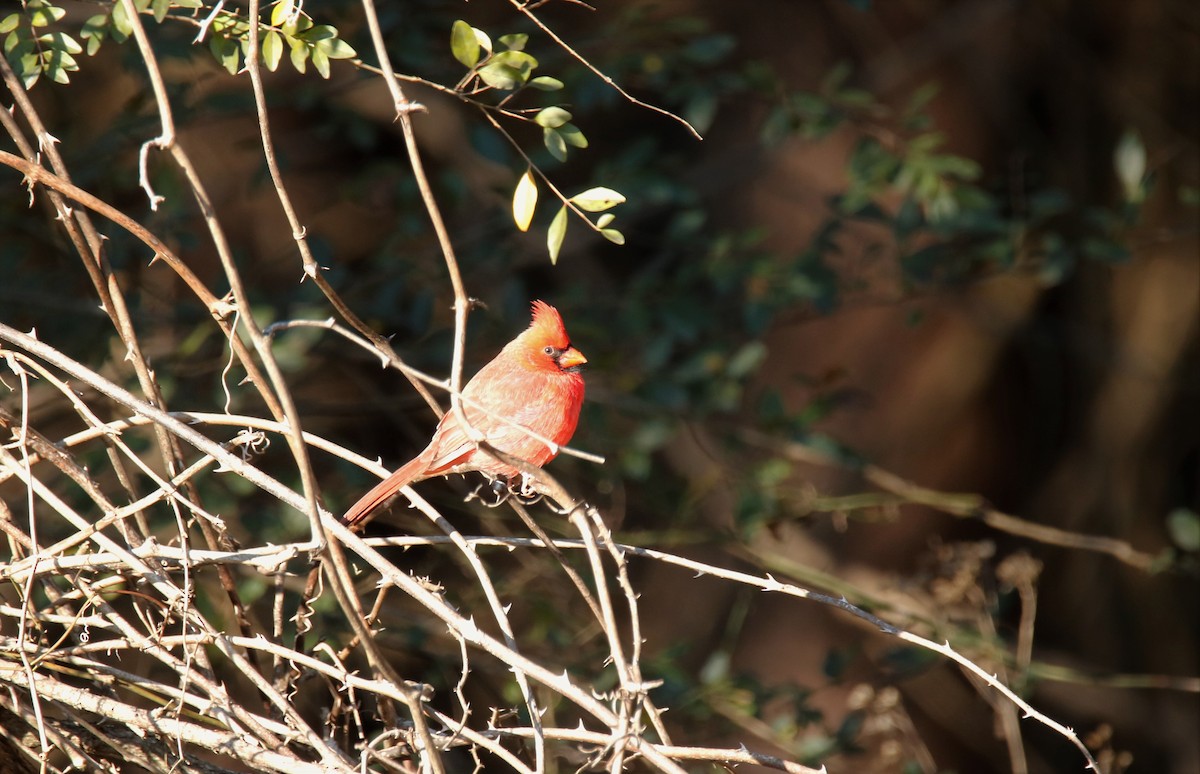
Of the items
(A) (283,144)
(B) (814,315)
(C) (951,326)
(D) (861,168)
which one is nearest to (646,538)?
(B) (814,315)

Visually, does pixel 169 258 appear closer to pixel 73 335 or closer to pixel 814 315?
pixel 73 335

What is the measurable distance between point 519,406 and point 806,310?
5.36 feet

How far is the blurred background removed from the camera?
4.32 m

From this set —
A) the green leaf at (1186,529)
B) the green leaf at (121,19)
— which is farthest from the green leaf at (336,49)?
the green leaf at (1186,529)

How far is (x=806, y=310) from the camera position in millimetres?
4934

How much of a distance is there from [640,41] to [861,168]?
889 millimetres

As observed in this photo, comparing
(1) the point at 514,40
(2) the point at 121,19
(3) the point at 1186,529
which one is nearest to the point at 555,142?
(1) the point at 514,40

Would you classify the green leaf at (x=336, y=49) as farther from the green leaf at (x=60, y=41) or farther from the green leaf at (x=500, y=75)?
the green leaf at (x=60, y=41)

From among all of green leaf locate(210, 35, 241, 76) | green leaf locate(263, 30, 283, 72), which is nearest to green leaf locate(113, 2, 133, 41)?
green leaf locate(210, 35, 241, 76)

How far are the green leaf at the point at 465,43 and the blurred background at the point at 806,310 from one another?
562 mm

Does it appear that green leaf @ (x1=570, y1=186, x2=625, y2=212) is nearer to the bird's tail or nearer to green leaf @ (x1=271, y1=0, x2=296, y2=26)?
green leaf @ (x1=271, y1=0, x2=296, y2=26)

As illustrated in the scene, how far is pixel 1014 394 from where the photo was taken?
8.49 m

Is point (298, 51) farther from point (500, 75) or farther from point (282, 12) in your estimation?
point (500, 75)

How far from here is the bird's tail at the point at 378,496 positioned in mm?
3062
